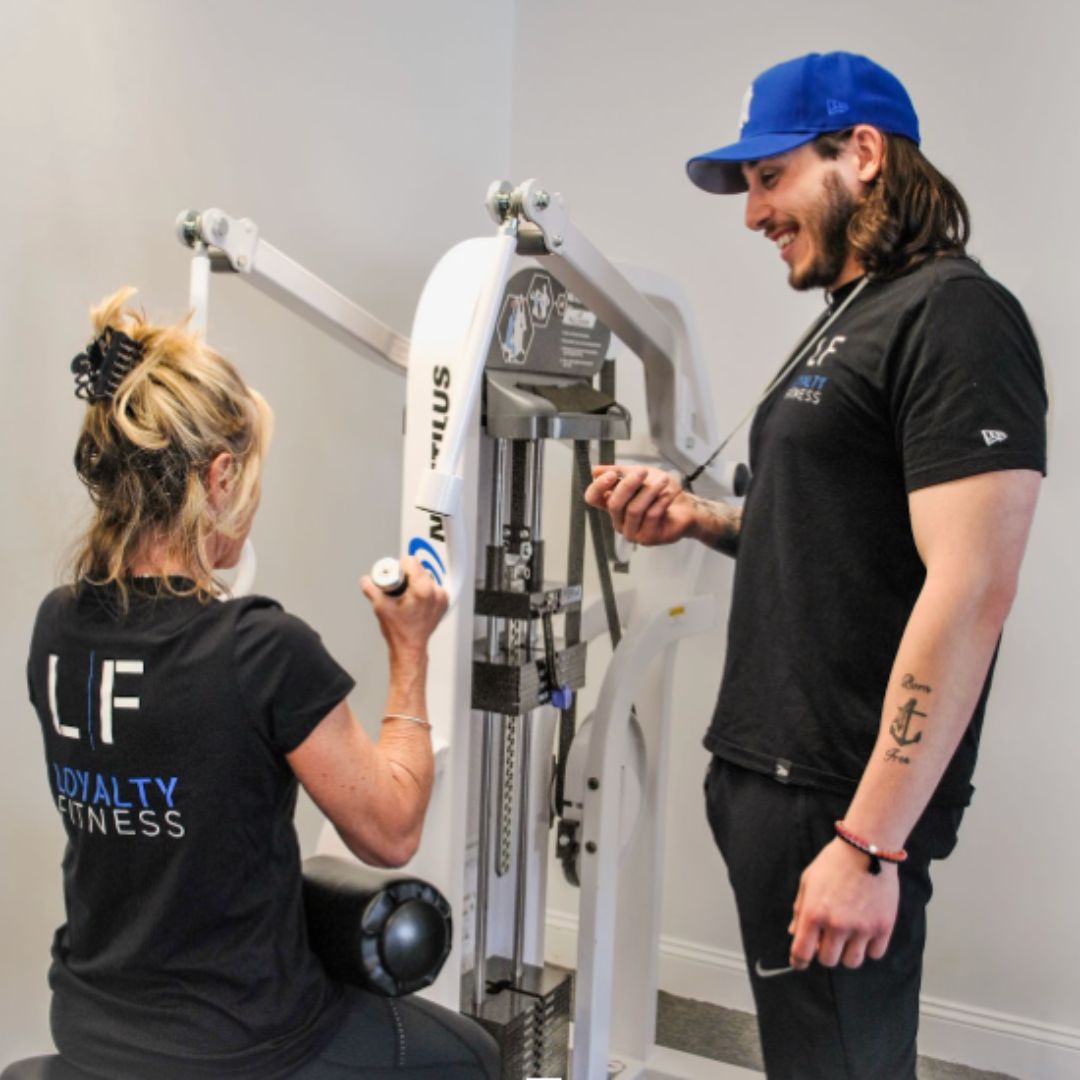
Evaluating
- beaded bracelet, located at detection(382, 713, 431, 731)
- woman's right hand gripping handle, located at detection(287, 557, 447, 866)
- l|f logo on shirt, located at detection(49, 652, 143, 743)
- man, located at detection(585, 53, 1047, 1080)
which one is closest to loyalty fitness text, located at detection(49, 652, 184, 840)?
l|f logo on shirt, located at detection(49, 652, 143, 743)

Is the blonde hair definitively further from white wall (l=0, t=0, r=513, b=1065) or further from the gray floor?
the gray floor

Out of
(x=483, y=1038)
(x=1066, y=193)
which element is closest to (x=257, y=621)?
(x=483, y=1038)

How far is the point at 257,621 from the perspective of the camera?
47.3 inches

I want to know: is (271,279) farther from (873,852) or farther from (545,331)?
(873,852)

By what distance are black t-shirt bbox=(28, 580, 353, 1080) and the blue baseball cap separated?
32.0 inches

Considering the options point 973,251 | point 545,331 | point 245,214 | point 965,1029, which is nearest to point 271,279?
point 545,331

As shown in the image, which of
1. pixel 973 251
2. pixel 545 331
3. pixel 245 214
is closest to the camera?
pixel 545 331

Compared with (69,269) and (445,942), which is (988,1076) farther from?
(69,269)

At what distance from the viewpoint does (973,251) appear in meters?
2.59

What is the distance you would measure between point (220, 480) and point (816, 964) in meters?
0.81

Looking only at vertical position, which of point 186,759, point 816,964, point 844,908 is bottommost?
point 816,964

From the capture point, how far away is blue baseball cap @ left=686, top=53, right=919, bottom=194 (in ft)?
4.69

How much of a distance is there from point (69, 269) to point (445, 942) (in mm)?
1259

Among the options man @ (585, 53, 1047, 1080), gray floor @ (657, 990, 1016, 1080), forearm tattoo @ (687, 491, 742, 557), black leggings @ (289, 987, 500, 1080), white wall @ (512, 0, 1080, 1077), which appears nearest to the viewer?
man @ (585, 53, 1047, 1080)
